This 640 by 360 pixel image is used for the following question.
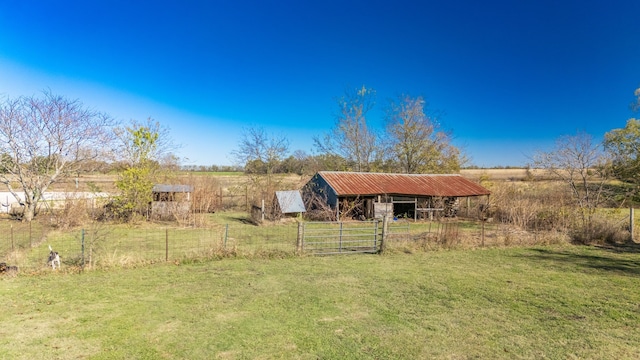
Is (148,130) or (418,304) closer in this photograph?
(418,304)

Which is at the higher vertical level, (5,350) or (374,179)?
(374,179)

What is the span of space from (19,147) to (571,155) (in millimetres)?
30419

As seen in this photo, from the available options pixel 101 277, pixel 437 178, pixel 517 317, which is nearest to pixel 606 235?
pixel 517 317

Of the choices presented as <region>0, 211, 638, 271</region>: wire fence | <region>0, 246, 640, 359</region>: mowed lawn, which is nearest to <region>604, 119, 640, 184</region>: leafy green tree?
<region>0, 211, 638, 271</region>: wire fence

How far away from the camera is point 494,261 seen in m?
10.6

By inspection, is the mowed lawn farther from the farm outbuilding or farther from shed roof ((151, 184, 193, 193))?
the farm outbuilding

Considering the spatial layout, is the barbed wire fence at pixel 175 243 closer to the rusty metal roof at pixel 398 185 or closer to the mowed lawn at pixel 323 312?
the mowed lawn at pixel 323 312

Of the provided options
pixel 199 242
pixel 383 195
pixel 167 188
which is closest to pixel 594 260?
pixel 199 242

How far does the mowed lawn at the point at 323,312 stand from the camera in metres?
4.71

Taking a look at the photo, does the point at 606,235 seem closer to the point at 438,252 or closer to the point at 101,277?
the point at 438,252

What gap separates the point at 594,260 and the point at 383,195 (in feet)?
44.9

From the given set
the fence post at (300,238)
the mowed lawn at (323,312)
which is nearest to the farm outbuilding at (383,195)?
the fence post at (300,238)

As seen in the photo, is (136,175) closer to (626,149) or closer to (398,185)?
(398,185)

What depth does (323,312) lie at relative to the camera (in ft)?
20.2
